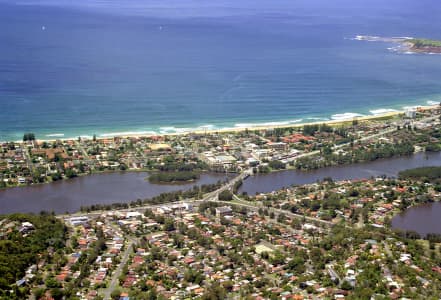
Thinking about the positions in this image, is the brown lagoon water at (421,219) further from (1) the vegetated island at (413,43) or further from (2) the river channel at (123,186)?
(1) the vegetated island at (413,43)

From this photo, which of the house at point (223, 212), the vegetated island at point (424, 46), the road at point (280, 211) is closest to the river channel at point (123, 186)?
the road at point (280, 211)

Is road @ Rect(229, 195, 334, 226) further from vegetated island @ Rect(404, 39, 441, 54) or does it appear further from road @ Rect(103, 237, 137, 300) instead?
vegetated island @ Rect(404, 39, 441, 54)

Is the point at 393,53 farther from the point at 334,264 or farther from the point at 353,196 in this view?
the point at 334,264


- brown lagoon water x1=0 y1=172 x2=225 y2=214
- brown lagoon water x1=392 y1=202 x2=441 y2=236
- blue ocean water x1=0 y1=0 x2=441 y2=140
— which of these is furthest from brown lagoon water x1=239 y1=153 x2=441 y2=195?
blue ocean water x1=0 y1=0 x2=441 y2=140

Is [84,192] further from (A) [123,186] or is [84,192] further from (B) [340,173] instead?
(B) [340,173]

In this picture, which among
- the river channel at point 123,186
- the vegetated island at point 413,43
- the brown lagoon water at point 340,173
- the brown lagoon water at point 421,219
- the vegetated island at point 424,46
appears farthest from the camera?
the vegetated island at point 413,43

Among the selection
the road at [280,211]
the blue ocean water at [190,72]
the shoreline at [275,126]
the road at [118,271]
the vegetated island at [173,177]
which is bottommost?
the road at [118,271]
